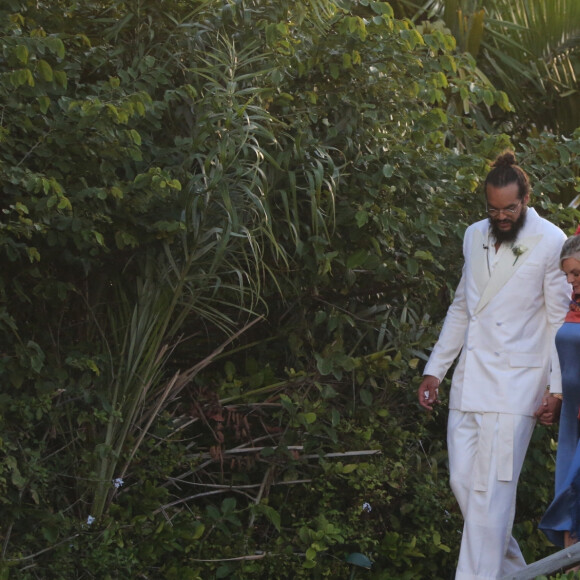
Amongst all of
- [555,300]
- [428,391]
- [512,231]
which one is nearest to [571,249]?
[555,300]

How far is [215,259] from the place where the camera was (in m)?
4.74

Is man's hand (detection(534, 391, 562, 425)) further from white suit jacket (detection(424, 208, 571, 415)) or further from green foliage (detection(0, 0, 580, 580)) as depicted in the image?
green foliage (detection(0, 0, 580, 580))

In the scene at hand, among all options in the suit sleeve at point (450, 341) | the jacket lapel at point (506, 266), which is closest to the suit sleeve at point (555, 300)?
the jacket lapel at point (506, 266)

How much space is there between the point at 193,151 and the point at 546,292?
1679 millimetres

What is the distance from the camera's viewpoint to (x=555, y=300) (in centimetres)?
459

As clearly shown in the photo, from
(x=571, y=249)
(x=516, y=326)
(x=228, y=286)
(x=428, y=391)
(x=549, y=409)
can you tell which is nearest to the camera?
(x=571, y=249)

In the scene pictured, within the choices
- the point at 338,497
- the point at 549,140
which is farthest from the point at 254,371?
the point at 549,140

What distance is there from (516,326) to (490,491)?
697 mm

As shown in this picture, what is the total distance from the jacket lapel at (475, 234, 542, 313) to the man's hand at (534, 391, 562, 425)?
1.56 ft

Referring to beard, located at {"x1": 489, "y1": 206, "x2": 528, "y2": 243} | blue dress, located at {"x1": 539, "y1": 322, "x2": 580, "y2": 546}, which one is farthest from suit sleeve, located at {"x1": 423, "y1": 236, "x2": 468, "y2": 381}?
blue dress, located at {"x1": 539, "y1": 322, "x2": 580, "y2": 546}

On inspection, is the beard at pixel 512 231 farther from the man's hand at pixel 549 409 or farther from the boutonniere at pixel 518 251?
the man's hand at pixel 549 409

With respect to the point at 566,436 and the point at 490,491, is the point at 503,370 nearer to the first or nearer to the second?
the point at 566,436

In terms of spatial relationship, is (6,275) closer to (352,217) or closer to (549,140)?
(352,217)

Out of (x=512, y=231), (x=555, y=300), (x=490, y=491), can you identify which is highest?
(x=512, y=231)
